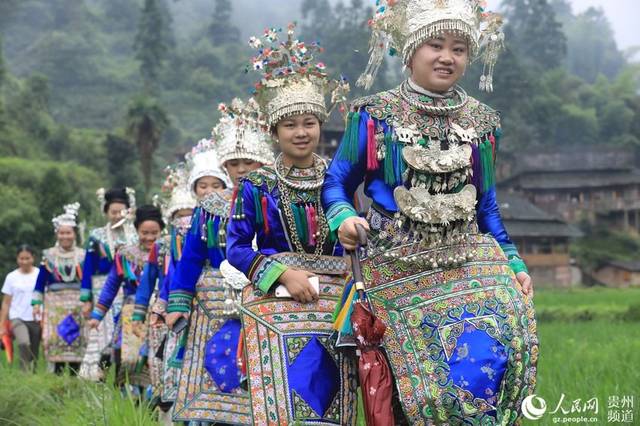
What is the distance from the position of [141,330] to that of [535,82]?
7078 centimetres

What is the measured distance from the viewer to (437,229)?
3893 millimetres

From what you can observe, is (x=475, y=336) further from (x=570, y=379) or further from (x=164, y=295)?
(x=570, y=379)

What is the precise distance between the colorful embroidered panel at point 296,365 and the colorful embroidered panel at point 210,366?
1062 millimetres

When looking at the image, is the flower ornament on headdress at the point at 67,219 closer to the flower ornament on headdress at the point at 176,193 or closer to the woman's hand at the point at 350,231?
the flower ornament on headdress at the point at 176,193

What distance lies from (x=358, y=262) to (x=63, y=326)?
851 centimetres

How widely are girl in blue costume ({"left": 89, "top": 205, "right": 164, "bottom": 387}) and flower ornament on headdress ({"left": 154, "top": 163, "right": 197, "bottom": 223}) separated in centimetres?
43

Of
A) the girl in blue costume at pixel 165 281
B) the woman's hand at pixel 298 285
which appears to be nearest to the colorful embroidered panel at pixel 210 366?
the girl in blue costume at pixel 165 281

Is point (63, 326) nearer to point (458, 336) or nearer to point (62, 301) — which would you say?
point (62, 301)

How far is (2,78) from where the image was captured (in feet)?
212

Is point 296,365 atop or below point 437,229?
below

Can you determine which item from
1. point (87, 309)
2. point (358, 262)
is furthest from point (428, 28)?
point (87, 309)

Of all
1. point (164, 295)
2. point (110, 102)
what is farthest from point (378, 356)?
point (110, 102)

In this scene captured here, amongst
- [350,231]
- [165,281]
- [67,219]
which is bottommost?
[350,231]

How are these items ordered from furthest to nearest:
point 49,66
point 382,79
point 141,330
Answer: point 49,66 < point 382,79 < point 141,330
